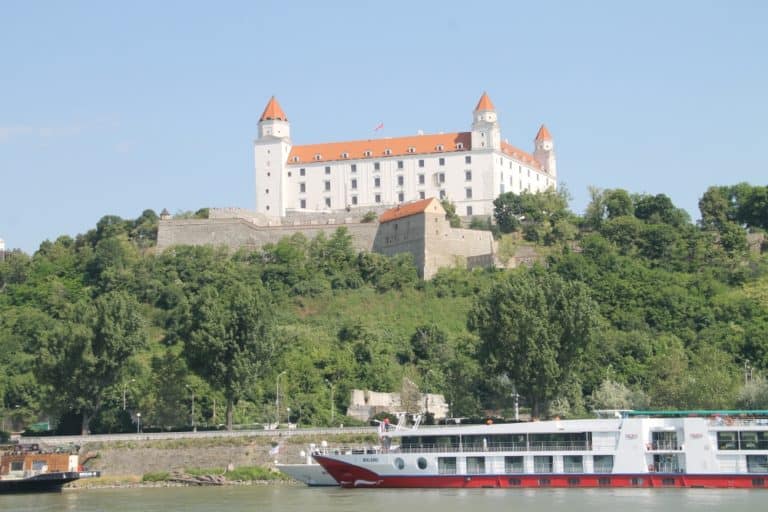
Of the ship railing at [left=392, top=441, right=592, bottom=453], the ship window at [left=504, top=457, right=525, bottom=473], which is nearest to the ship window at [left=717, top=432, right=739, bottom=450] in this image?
the ship railing at [left=392, top=441, right=592, bottom=453]

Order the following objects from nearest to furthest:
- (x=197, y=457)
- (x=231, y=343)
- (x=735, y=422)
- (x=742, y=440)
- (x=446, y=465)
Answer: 1. (x=742, y=440)
2. (x=735, y=422)
3. (x=446, y=465)
4. (x=197, y=457)
5. (x=231, y=343)

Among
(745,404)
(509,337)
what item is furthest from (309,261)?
(745,404)

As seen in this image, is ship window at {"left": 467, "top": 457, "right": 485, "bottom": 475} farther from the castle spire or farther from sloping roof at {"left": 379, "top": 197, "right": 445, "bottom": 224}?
the castle spire

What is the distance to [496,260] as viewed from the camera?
87812 mm

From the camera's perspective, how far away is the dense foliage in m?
59.5

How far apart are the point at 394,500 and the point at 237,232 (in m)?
50.8

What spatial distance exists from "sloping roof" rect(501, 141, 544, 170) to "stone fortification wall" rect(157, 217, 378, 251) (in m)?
15.6

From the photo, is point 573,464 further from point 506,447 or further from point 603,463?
point 506,447

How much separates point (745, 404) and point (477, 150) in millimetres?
45080

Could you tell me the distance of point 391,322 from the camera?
8012 centimetres

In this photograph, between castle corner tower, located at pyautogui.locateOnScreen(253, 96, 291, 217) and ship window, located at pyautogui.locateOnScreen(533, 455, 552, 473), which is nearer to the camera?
ship window, located at pyautogui.locateOnScreen(533, 455, 552, 473)

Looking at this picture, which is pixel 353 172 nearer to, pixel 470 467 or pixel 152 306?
pixel 152 306

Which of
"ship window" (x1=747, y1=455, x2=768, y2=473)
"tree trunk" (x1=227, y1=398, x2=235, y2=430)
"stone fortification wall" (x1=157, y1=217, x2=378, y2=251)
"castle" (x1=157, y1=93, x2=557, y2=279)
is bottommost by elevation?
"ship window" (x1=747, y1=455, x2=768, y2=473)

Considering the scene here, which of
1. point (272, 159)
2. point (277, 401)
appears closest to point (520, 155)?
point (272, 159)
